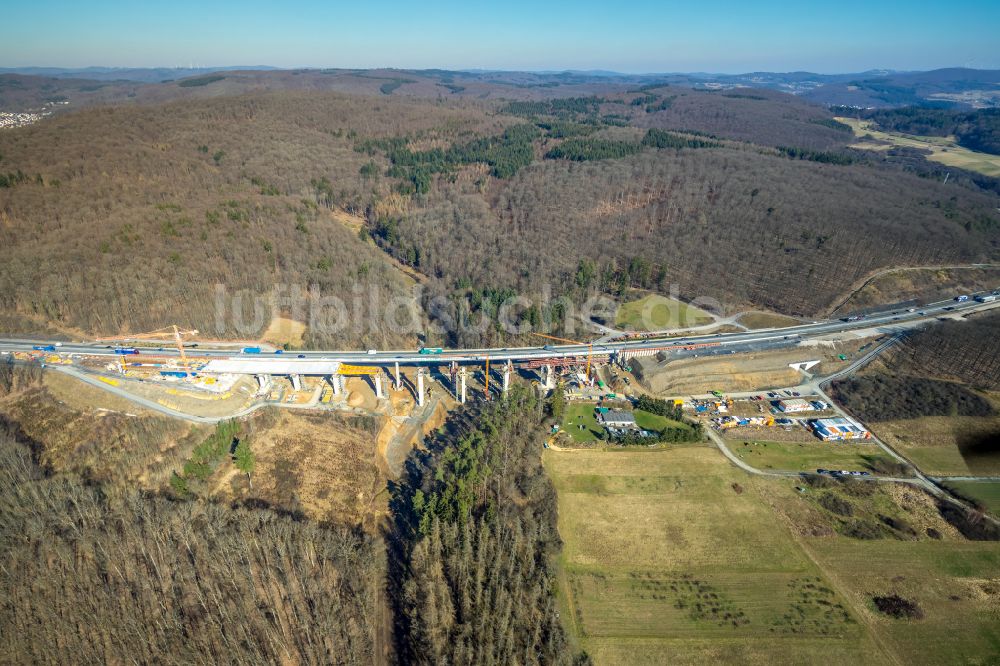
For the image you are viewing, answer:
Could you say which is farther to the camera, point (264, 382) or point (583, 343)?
point (583, 343)

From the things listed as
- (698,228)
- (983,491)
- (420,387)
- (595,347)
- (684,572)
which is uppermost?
(698,228)

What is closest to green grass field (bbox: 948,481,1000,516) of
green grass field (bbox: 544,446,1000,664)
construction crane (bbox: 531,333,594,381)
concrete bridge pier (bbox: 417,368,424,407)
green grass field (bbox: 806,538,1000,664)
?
green grass field (bbox: 544,446,1000,664)

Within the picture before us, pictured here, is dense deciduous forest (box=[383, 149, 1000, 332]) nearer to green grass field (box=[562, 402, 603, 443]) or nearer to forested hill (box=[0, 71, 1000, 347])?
forested hill (box=[0, 71, 1000, 347])

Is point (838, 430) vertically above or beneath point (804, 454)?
above

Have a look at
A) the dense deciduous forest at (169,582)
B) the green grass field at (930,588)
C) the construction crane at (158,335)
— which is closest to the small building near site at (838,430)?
the green grass field at (930,588)

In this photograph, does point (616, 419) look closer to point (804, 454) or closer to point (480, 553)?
point (804, 454)

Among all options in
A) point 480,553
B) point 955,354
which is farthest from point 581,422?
point 955,354

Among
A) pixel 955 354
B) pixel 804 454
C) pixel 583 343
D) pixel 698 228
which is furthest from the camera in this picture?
pixel 698 228
